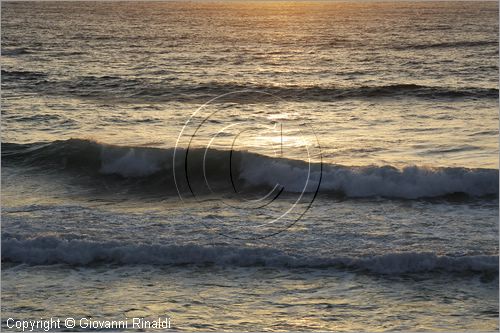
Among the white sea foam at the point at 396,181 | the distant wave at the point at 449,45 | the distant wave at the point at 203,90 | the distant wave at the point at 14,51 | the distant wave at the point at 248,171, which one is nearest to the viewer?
the white sea foam at the point at 396,181

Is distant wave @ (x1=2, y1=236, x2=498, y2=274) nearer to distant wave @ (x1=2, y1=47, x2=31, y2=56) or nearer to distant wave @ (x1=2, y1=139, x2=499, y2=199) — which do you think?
distant wave @ (x1=2, y1=139, x2=499, y2=199)

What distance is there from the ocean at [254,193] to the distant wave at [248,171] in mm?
49

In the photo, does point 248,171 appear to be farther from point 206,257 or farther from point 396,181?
point 206,257

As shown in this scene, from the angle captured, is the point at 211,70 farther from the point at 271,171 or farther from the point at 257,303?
the point at 257,303

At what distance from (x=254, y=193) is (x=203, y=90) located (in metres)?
12.9

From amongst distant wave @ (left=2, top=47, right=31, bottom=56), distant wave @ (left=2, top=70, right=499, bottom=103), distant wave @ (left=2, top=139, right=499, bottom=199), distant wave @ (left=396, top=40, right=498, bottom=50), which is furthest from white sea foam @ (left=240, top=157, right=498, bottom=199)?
distant wave @ (left=2, top=47, right=31, bottom=56)

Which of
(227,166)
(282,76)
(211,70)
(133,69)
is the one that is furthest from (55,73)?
(227,166)

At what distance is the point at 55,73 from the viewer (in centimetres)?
3309

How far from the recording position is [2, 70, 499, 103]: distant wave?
27.2 m

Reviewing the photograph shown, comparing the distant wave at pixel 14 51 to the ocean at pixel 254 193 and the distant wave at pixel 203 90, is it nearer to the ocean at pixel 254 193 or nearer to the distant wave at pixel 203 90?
the ocean at pixel 254 193

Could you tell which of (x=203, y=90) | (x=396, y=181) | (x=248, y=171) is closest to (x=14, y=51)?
(x=203, y=90)

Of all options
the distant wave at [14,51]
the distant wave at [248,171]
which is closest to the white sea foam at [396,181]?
the distant wave at [248,171]

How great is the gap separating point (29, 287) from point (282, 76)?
23.1 m

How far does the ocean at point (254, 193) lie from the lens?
984 cm
